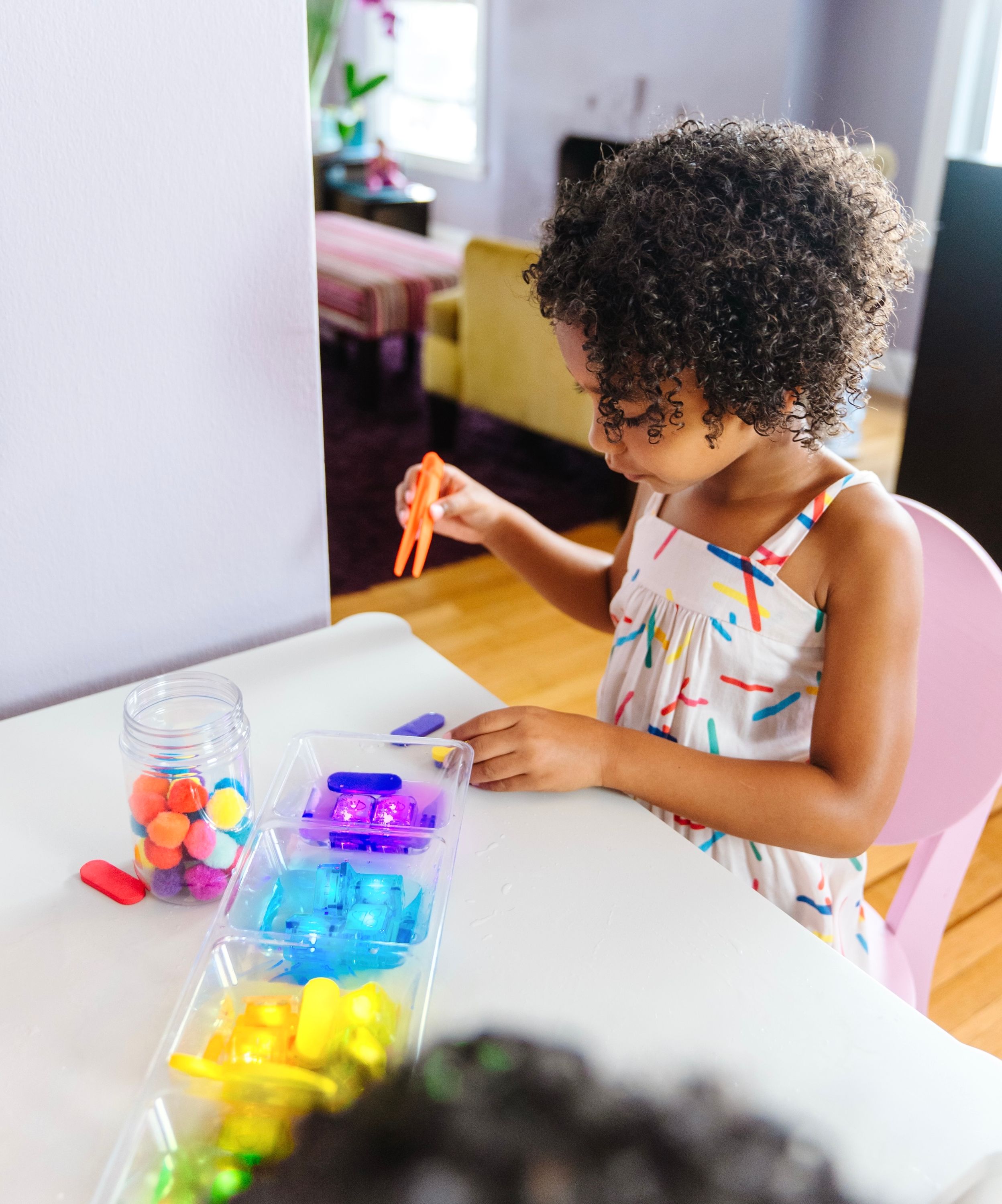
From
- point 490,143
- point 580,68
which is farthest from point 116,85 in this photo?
point 490,143

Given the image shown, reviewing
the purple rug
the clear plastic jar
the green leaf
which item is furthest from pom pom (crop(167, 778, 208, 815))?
the green leaf

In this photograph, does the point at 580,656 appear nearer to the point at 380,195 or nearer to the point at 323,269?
the point at 323,269

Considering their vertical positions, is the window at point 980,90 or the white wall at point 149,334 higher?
the window at point 980,90

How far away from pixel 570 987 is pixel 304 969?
0.14 metres

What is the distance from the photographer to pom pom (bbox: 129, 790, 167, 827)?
60 centimetres

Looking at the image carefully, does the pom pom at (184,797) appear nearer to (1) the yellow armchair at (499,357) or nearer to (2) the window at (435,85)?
(1) the yellow armchair at (499,357)

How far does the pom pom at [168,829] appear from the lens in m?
0.59

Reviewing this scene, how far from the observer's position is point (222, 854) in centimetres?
61

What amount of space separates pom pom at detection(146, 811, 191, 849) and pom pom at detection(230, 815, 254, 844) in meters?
0.03

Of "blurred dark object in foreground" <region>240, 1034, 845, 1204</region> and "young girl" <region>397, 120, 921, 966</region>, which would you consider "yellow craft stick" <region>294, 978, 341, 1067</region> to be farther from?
"young girl" <region>397, 120, 921, 966</region>

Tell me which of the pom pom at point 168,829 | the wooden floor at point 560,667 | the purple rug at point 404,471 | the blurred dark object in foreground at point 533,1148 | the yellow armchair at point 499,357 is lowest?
the wooden floor at point 560,667

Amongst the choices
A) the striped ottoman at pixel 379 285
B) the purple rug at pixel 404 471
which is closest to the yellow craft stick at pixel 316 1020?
the purple rug at pixel 404 471

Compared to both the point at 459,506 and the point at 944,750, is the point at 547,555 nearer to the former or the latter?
the point at 459,506

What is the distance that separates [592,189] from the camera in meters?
0.73
